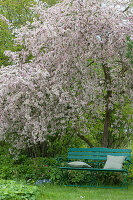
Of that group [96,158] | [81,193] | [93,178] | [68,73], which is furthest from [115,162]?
[68,73]

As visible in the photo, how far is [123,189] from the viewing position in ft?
21.7

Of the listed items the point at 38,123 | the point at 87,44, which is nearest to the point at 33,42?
the point at 87,44

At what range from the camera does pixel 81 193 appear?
6.03 meters

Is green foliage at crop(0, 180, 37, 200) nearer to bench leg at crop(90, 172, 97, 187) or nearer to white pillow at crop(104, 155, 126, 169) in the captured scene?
bench leg at crop(90, 172, 97, 187)

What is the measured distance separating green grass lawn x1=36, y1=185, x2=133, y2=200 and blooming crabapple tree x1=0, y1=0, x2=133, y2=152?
1.37 meters

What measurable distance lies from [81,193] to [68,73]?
309 centimetres

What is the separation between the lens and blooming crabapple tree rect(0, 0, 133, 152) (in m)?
7.13

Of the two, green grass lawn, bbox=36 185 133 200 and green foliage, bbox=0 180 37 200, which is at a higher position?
green foliage, bbox=0 180 37 200

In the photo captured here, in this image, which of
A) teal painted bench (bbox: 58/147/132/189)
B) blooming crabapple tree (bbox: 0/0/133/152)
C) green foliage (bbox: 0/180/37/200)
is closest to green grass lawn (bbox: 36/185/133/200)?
green foliage (bbox: 0/180/37/200)

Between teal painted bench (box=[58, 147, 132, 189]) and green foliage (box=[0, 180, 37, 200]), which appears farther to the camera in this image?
teal painted bench (box=[58, 147, 132, 189])

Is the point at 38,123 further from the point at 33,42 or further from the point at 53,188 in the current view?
the point at 33,42

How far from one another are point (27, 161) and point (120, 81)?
11.0ft

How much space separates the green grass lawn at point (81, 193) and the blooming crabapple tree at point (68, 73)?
1371mm

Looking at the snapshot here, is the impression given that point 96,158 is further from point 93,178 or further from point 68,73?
point 68,73
